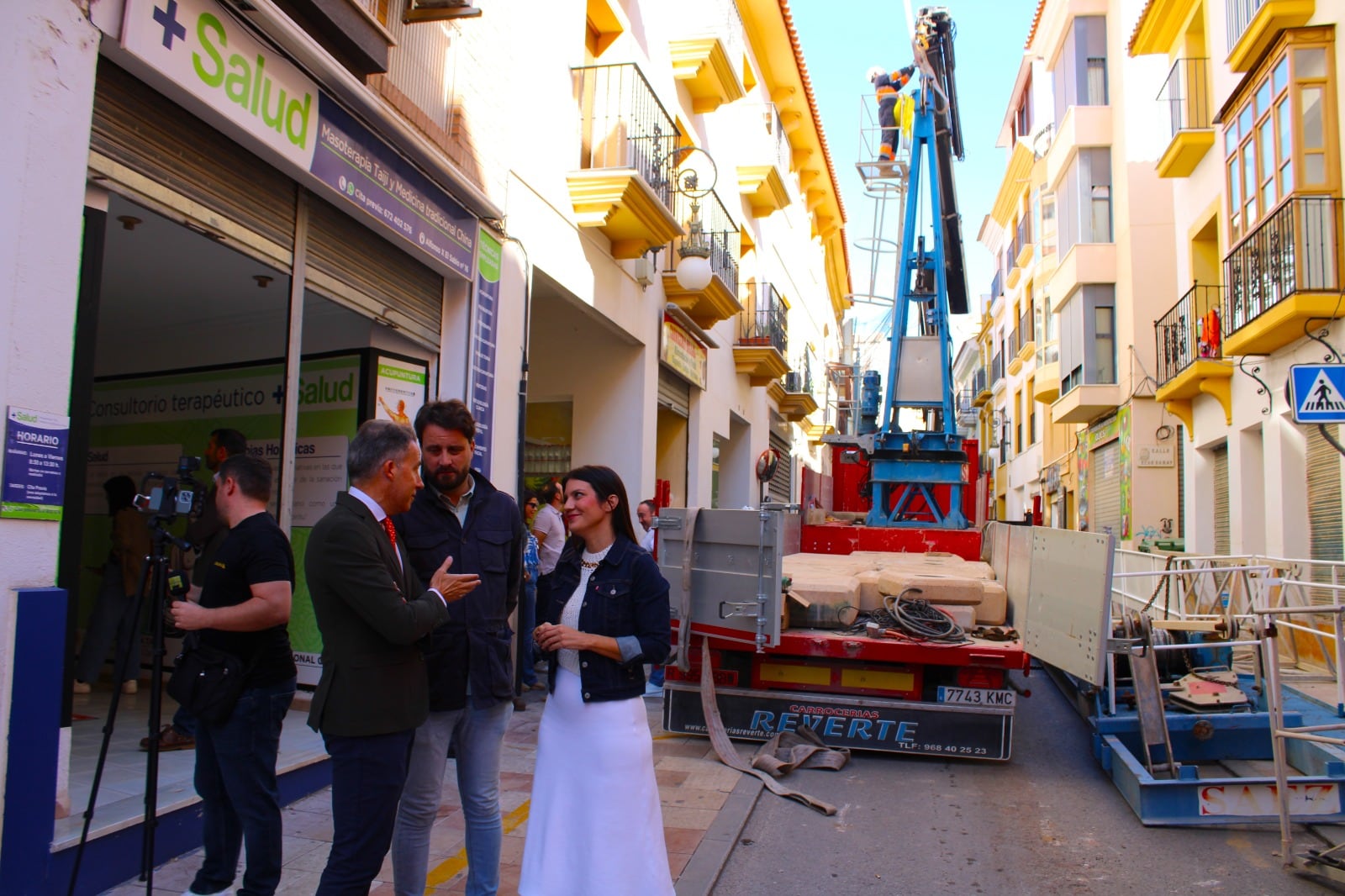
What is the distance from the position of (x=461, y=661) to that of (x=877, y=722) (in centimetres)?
421

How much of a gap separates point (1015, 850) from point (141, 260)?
6.95 metres

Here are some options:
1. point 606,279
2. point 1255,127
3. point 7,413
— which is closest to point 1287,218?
point 1255,127

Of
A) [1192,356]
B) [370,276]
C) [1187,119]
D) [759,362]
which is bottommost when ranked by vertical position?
[370,276]

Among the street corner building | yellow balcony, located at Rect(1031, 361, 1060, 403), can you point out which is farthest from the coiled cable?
yellow balcony, located at Rect(1031, 361, 1060, 403)

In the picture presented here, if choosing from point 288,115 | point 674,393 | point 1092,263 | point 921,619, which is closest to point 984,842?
point 921,619

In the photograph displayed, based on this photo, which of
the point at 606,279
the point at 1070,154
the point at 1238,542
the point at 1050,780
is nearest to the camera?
the point at 1050,780

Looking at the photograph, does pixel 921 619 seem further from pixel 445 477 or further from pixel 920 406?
pixel 920 406

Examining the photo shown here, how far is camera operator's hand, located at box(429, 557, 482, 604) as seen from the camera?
3.21 m

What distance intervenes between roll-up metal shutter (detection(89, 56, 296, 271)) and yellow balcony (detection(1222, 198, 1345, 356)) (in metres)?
10.8

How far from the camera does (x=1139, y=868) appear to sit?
486cm

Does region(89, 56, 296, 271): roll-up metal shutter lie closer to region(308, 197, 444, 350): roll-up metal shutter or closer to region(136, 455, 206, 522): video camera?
region(308, 197, 444, 350): roll-up metal shutter

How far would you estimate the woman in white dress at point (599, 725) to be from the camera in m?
3.51

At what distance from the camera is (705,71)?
45.3 ft

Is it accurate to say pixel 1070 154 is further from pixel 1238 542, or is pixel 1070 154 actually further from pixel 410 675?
pixel 410 675
